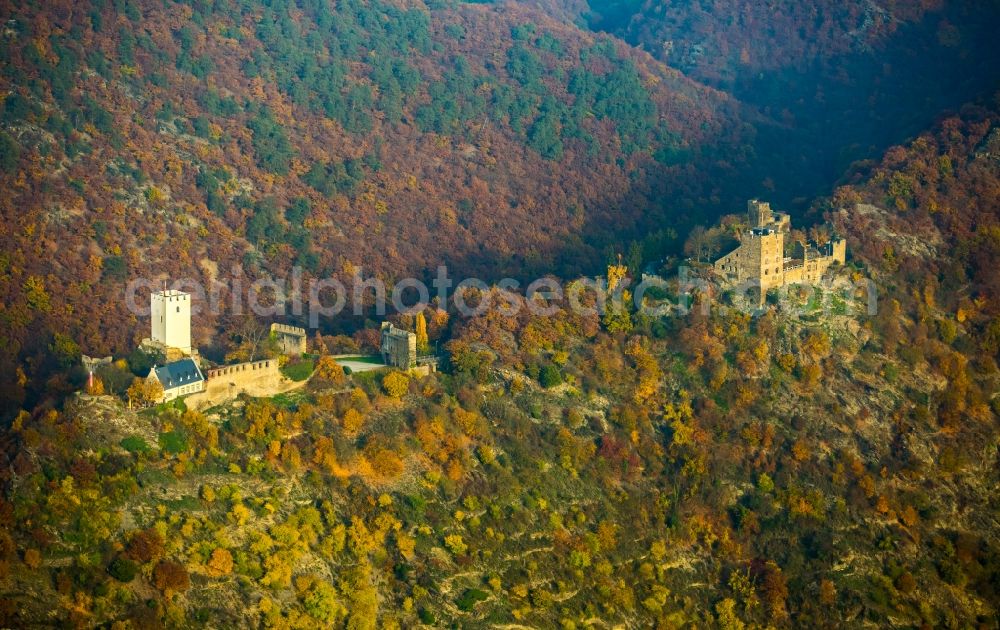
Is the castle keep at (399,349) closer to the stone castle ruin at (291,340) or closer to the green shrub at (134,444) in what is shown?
the stone castle ruin at (291,340)

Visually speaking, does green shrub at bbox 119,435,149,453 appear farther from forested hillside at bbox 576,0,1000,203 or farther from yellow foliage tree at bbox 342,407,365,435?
forested hillside at bbox 576,0,1000,203

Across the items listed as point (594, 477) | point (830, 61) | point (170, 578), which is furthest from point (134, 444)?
point (830, 61)

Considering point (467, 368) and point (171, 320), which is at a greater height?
point (171, 320)

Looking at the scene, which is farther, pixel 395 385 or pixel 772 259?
pixel 772 259

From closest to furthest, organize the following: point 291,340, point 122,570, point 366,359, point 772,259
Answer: point 122,570 < point 291,340 < point 366,359 < point 772,259

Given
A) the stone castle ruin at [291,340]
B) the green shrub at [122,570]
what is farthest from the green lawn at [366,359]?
the green shrub at [122,570]

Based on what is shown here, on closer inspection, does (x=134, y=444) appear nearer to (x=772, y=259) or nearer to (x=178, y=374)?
(x=178, y=374)
